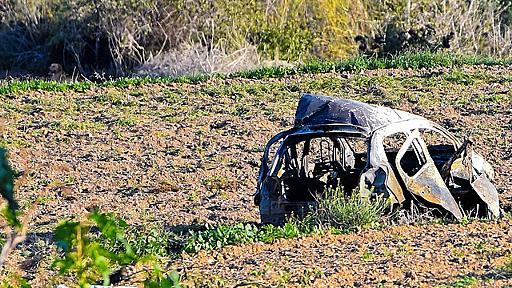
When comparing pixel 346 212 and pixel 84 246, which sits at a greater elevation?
pixel 84 246

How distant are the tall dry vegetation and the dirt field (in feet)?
17.4

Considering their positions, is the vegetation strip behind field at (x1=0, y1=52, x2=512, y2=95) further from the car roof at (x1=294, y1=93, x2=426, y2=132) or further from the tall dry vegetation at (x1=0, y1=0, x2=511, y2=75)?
the car roof at (x1=294, y1=93, x2=426, y2=132)

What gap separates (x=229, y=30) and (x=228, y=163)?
41.9 ft

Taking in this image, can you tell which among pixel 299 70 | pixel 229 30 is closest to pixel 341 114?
pixel 299 70

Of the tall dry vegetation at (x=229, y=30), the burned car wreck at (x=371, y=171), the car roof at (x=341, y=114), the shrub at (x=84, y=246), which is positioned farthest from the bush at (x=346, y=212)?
the tall dry vegetation at (x=229, y=30)

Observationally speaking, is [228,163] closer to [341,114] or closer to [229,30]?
[341,114]

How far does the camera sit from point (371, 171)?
11.6m

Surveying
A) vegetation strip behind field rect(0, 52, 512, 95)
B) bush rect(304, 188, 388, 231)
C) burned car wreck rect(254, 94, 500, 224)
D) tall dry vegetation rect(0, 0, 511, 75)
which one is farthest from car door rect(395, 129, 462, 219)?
tall dry vegetation rect(0, 0, 511, 75)

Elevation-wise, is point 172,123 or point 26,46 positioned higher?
point 172,123

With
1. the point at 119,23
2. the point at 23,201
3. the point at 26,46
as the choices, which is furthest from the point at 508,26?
the point at 23,201

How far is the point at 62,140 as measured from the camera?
19406mm

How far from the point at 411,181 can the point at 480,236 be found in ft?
3.65

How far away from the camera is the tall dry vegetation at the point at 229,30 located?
95.7ft

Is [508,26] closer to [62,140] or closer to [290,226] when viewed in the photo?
[62,140]
